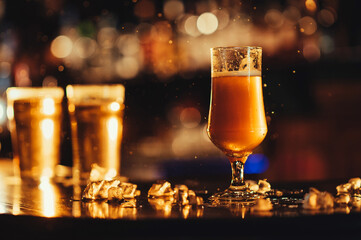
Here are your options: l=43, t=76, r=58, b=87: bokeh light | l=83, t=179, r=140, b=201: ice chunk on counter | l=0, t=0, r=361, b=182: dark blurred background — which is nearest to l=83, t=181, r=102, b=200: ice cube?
l=83, t=179, r=140, b=201: ice chunk on counter

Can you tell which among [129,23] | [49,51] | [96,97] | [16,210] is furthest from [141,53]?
[16,210]

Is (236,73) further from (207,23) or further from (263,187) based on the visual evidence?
(207,23)

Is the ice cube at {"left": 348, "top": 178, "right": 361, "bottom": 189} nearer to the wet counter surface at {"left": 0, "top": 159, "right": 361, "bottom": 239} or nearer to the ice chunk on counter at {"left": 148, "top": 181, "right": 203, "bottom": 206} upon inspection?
the wet counter surface at {"left": 0, "top": 159, "right": 361, "bottom": 239}

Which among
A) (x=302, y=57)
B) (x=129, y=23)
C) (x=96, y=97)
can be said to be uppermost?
(x=129, y=23)

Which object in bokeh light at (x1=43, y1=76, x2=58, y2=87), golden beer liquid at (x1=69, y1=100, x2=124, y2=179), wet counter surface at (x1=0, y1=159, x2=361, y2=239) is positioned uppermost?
bokeh light at (x1=43, y1=76, x2=58, y2=87)

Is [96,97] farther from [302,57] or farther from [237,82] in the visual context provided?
[302,57]

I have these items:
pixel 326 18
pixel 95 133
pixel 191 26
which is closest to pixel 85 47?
pixel 191 26
